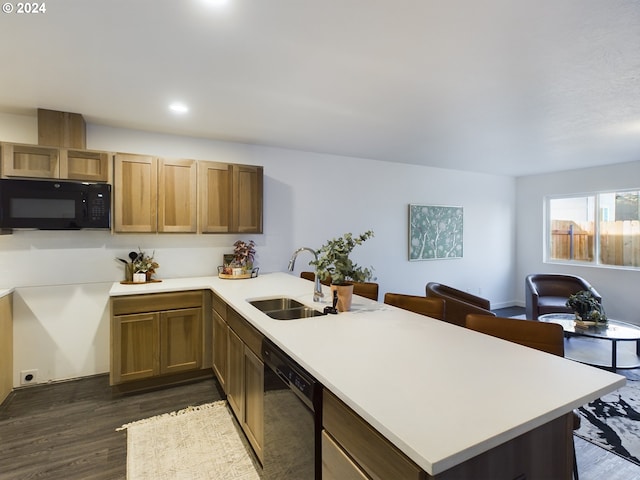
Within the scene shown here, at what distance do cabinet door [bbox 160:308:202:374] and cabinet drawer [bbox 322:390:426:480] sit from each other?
7.36 ft

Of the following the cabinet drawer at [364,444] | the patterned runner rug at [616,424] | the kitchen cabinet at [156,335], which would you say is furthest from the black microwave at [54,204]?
the patterned runner rug at [616,424]

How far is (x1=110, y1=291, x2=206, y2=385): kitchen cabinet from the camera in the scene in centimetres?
285

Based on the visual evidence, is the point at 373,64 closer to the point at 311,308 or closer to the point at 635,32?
the point at 635,32

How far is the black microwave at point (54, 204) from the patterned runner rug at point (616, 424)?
4286mm

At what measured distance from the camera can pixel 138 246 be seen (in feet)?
11.5

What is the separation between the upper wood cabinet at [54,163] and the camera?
277 cm

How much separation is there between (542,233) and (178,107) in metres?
6.31

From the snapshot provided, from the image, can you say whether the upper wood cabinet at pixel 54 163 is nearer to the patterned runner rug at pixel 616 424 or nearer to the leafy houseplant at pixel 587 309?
the patterned runner rug at pixel 616 424

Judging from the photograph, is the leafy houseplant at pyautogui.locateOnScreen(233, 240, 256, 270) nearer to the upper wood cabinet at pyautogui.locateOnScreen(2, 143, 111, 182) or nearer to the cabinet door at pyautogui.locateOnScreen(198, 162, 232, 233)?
the cabinet door at pyautogui.locateOnScreen(198, 162, 232, 233)

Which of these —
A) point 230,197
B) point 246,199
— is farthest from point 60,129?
point 246,199

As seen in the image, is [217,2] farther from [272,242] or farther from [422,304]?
[272,242]

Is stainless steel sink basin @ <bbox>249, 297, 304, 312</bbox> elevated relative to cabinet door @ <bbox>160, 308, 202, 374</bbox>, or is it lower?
elevated

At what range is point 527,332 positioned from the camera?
1.84 m

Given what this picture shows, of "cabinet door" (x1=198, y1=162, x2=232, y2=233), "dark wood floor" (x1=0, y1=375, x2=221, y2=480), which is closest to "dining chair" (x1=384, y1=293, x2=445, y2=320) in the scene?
"dark wood floor" (x1=0, y1=375, x2=221, y2=480)
